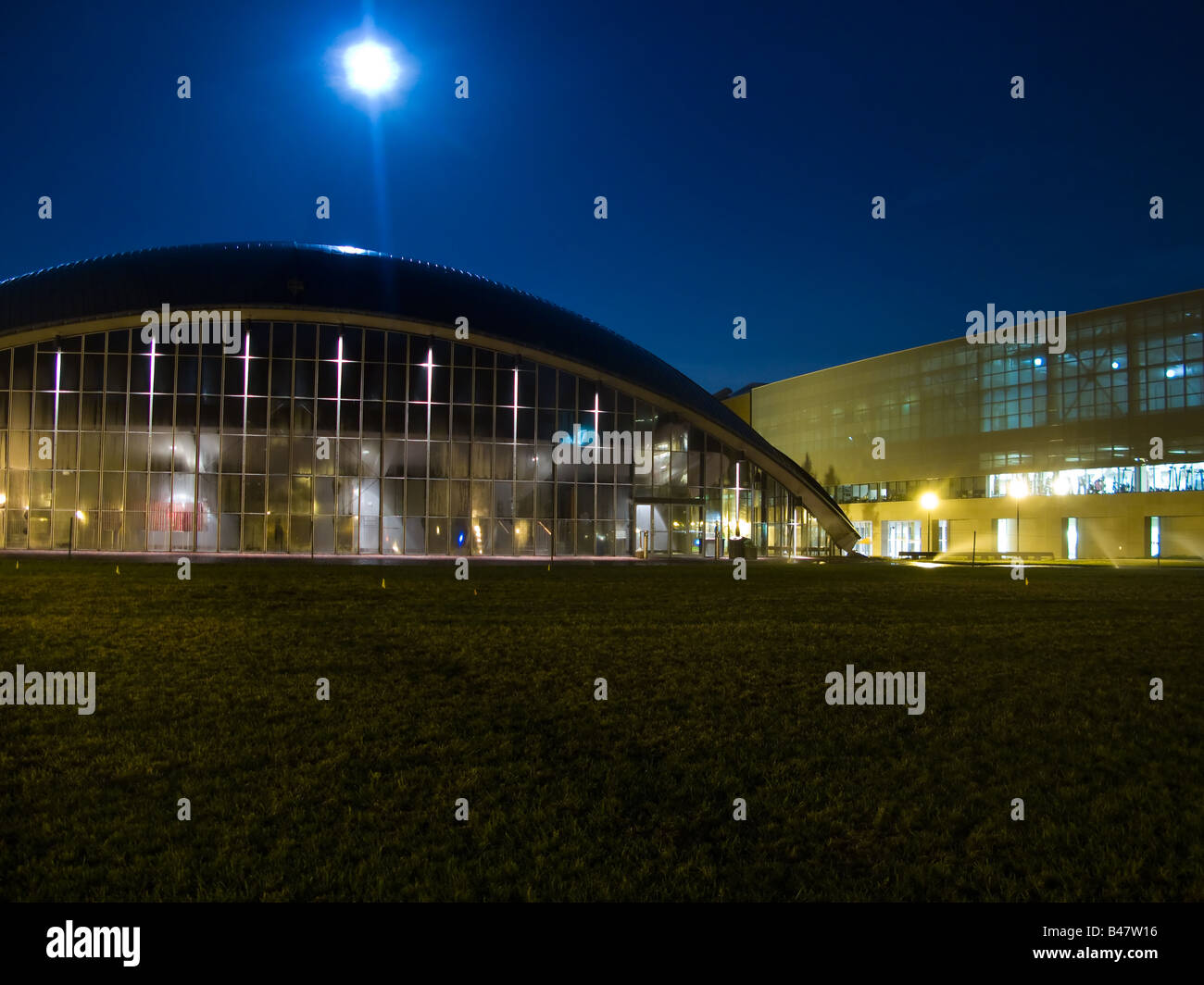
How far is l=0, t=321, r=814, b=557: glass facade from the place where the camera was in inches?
1629

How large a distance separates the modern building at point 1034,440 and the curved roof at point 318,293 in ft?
60.0

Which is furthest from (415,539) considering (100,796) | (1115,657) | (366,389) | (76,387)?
(100,796)

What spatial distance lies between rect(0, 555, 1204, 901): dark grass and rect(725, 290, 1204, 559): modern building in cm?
4285

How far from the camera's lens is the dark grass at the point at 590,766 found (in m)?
5.39

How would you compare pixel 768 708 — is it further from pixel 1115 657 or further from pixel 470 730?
pixel 1115 657

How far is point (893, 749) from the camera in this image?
8.03 meters

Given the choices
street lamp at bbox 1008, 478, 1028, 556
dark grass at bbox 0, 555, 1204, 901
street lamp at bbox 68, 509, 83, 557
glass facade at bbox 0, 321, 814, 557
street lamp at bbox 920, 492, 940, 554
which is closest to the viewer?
dark grass at bbox 0, 555, 1204, 901

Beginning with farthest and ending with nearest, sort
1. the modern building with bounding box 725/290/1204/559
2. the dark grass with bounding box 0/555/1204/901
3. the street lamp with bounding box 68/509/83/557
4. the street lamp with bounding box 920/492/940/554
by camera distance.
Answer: the street lamp with bounding box 920/492/940/554 < the modern building with bounding box 725/290/1204/559 < the street lamp with bounding box 68/509/83/557 < the dark grass with bounding box 0/555/1204/901

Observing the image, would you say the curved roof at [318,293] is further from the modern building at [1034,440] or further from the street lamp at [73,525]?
the modern building at [1034,440]

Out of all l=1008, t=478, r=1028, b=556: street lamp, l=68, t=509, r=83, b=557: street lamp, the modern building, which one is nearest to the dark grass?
l=68, t=509, r=83, b=557: street lamp

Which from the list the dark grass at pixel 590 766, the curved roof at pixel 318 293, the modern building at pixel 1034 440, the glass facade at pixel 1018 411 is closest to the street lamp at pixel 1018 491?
the modern building at pixel 1034 440

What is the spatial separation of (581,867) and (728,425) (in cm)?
4374

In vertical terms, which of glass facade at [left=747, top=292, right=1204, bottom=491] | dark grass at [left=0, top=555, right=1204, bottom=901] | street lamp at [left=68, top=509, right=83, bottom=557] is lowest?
dark grass at [left=0, top=555, right=1204, bottom=901]

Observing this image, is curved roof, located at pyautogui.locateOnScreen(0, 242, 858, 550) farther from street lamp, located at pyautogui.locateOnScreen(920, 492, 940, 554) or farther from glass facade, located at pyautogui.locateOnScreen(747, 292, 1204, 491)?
street lamp, located at pyautogui.locateOnScreen(920, 492, 940, 554)
